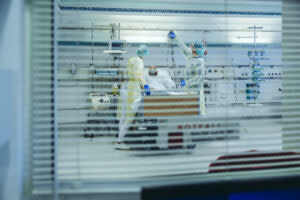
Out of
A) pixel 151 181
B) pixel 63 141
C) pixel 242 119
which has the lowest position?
pixel 151 181

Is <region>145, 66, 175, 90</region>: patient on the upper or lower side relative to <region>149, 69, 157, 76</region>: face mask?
lower

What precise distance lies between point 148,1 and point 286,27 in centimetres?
99

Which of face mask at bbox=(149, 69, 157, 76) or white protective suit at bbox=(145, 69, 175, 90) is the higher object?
face mask at bbox=(149, 69, 157, 76)

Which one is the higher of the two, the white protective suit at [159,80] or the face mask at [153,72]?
the face mask at [153,72]

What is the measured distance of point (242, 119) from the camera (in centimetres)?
170

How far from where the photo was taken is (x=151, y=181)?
5.11ft

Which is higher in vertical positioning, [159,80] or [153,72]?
[153,72]

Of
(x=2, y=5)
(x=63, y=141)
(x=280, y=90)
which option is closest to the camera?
(x=2, y=5)

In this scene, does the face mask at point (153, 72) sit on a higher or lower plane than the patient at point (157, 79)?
higher

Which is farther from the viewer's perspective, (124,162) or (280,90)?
(280,90)

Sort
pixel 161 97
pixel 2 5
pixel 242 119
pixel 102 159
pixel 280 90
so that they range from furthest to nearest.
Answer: pixel 161 97
pixel 280 90
pixel 242 119
pixel 102 159
pixel 2 5

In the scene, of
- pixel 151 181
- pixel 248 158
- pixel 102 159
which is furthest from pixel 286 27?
pixel 102 159

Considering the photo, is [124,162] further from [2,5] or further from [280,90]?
[280,90]

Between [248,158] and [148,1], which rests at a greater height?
[148,1]
